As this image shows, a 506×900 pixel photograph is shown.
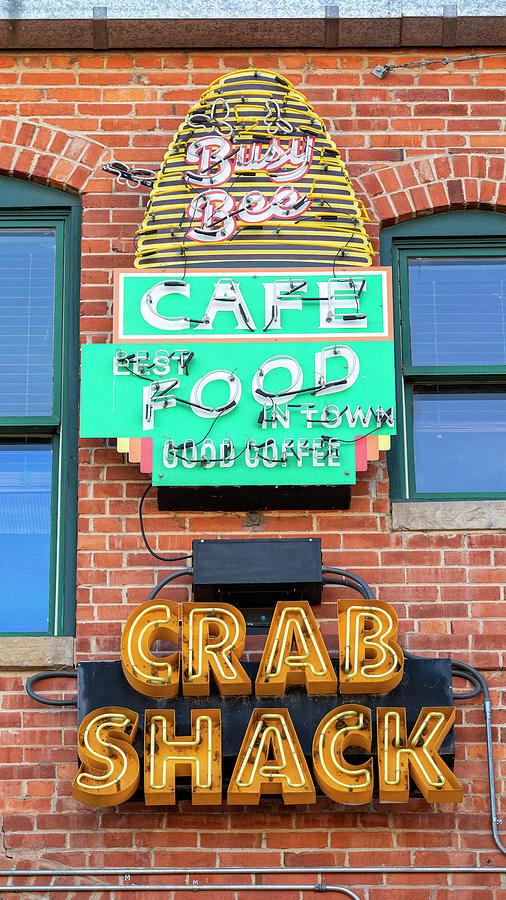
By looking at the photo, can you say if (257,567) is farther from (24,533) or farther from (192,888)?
(192,888)

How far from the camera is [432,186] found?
798 centimetres

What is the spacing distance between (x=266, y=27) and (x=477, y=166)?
1.56 metres

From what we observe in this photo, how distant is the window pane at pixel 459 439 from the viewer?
7547 mm

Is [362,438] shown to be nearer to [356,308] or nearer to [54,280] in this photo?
[356,308]

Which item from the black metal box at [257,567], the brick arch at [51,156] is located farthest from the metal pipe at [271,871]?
the brick arch at [51,156]

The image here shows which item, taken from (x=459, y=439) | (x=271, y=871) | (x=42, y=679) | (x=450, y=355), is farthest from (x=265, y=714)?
(x=450, y=355)

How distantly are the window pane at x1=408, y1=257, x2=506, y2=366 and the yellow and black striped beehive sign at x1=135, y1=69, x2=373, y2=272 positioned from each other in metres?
0.51

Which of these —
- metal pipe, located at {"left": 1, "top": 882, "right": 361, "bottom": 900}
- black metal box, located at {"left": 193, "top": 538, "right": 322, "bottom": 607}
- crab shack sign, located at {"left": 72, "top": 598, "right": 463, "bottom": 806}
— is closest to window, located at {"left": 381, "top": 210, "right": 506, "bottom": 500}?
black metal box, located at {"left": 193, "top": 538, "right": 322, "bottom": 607}

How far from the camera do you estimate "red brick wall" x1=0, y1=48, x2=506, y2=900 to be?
21.6ft

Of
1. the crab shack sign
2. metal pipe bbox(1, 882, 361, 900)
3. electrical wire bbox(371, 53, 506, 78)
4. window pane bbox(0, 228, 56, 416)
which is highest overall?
electrical wire bbox(371, 53, 506, 78)

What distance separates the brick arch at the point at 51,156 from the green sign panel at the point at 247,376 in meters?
0.89

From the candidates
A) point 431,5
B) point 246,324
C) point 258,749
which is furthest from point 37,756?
point 431,5

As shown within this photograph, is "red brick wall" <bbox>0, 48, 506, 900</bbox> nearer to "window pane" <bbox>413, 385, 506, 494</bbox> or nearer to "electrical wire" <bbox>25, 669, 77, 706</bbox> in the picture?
"electrical wire" <bbox>25, 669, 77, 706</bbox>

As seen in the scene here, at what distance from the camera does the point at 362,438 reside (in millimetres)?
7262
